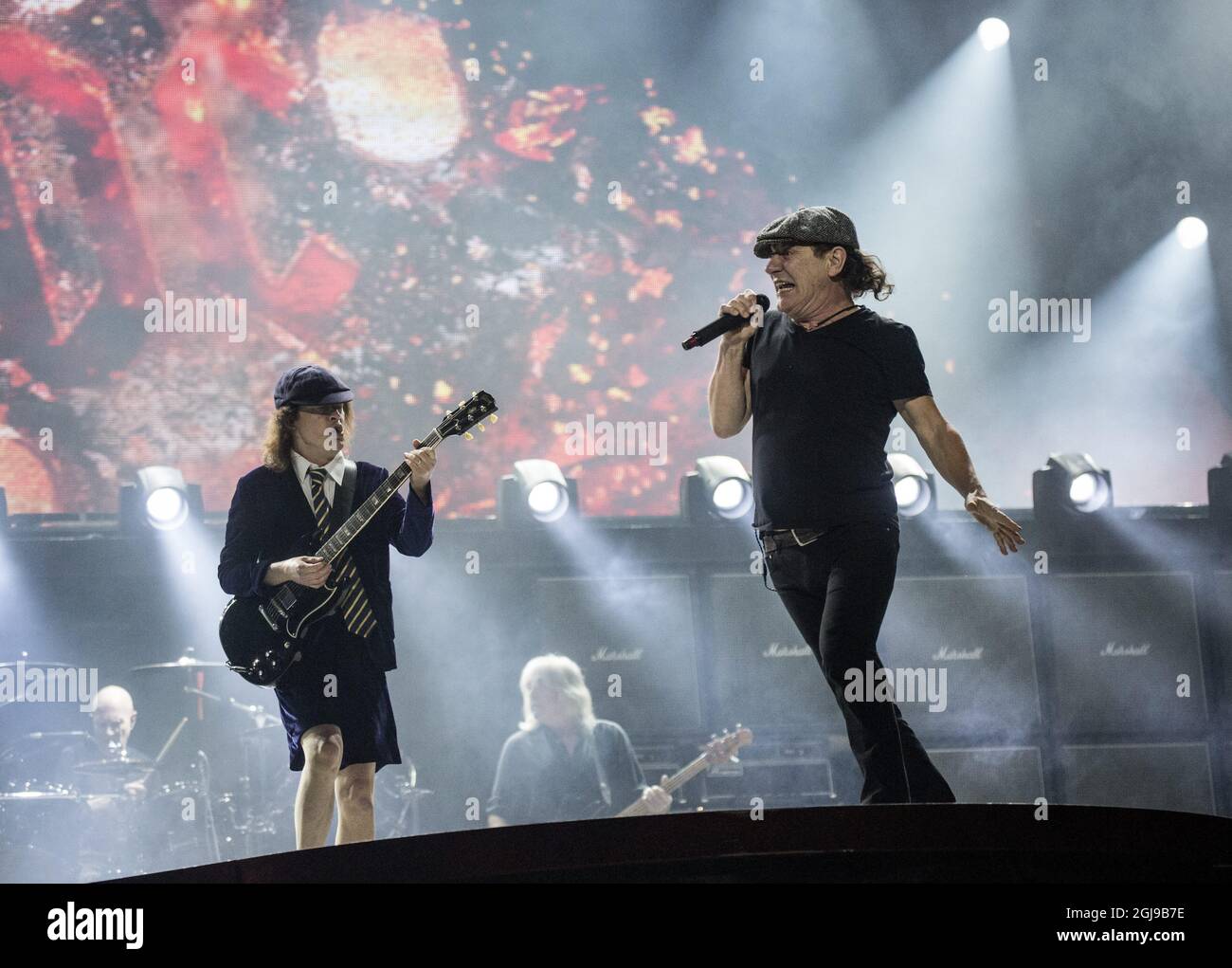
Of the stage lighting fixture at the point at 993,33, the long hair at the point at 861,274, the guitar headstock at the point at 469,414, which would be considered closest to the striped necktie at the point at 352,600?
the guitar headstock at the point at 469,414

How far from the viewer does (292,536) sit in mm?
2951

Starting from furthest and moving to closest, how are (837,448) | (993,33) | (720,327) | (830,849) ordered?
1. (993,33)
2. (720,327)
3. (837,448)
4. (830,849)

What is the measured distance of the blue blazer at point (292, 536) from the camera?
2.91m

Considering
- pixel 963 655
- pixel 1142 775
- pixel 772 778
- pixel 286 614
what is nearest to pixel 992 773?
pixel 963 655

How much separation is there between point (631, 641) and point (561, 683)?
1.84 ft

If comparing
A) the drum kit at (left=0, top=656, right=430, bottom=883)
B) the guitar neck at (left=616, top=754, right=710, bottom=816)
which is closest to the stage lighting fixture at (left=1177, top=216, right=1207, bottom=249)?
the guitar neck at (left=616, top=754, right=710, bottom=816)

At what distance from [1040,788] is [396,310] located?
5627mm

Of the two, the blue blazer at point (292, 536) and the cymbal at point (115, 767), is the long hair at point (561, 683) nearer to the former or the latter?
the cymbal at point (115, 767)

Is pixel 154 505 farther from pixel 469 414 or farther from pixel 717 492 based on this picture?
pixel 469 414

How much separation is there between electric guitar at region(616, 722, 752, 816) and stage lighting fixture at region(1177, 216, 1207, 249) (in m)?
5.70

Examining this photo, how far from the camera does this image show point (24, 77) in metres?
8.60

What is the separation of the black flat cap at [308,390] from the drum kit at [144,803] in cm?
265
